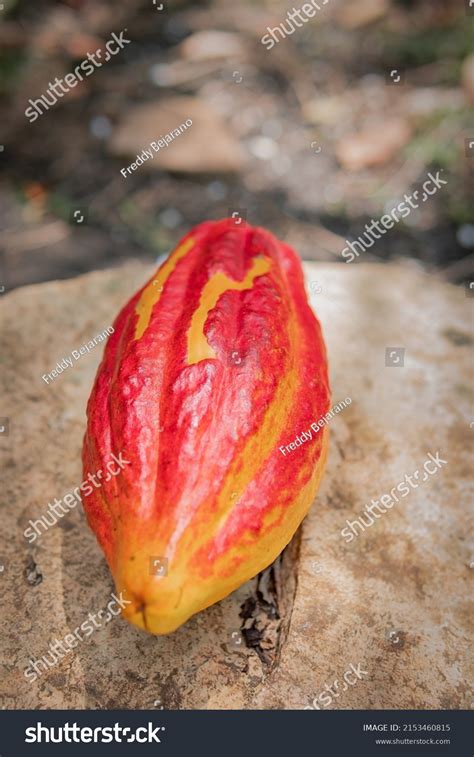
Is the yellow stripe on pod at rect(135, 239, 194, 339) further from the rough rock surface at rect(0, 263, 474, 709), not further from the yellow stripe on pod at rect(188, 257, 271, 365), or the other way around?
the rough rock surface at rect(0, 263, 474, 709)

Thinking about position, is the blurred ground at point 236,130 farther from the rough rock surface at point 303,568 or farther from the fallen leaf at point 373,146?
the rough rock surface at point 303,568

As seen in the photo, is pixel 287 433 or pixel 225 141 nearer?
pixel 287 433

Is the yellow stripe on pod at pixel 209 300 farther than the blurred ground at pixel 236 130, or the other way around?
the blurred ground at pixel 236 130

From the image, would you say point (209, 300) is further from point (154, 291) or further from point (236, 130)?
point (236, 130)

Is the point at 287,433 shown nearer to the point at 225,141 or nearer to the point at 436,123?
the point at 225,141

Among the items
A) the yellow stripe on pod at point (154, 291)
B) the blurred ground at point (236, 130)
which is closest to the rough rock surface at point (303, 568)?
the yellow stripe on pod at point (154, 291)

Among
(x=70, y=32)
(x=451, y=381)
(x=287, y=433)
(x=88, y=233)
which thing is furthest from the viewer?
(x=70, y=32)

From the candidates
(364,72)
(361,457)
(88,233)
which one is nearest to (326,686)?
(361,457)

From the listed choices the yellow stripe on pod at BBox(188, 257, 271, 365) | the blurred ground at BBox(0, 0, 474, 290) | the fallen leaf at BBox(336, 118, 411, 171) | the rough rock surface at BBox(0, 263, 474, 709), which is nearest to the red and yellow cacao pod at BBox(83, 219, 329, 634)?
the yellow stripe on pod at BBox(188, 257, 271, 365)
